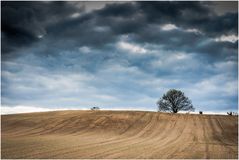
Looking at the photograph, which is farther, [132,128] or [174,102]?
[174,102]

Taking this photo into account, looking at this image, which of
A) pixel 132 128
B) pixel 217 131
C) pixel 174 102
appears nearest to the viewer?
pixel 217 131

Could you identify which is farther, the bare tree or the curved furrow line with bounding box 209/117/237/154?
the bare tree

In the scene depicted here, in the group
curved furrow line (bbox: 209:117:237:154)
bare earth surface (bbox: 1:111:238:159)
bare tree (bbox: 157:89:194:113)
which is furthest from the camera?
bare tree (bbox: 157:89:194:113)

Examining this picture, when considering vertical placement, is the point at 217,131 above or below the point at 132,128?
below

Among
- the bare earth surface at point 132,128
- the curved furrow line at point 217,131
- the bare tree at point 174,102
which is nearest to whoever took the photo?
the bare earth surface at point 132,128

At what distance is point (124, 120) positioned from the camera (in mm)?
45438

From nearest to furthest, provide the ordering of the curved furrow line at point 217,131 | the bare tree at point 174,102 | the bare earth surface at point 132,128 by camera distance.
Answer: the bare earth surface at point 132,128 → the curved furrow line at point 217,131 → the bare tree at point 174,102

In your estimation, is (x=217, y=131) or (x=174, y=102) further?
(x=174, y=102)

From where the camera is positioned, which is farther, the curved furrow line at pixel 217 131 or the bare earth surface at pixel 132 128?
the curved furrow line at pixel 217 131

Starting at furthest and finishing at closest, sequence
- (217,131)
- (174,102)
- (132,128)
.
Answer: (174,102), (132,128), (217,131)

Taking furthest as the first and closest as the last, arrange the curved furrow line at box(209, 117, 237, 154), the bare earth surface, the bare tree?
1. the bare tree
2. the curved furrow line at box(209, 117, 237, 154)
3. the bare earth surface

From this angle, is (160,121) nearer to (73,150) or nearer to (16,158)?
(73,150)

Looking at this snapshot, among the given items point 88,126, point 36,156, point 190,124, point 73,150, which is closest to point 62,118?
point 88,126

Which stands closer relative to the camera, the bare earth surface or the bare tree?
the bare earth surface
